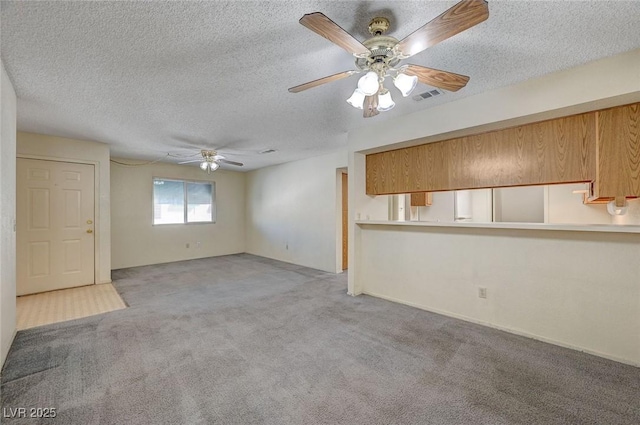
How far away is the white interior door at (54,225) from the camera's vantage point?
3957 millimetres

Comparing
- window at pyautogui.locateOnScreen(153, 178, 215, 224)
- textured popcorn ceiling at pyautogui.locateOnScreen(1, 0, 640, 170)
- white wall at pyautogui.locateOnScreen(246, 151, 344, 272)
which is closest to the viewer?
textured popcorn ceiling at pyautogui.locateOnScreen(1, 0, 640, 170)

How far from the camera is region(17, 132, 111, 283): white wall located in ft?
13.6

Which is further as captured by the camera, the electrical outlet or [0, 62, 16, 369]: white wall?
the electrical outlet

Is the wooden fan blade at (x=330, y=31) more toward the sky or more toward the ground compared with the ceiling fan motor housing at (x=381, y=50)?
more toward the ground

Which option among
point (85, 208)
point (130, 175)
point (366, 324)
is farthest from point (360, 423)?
point (130, 175)

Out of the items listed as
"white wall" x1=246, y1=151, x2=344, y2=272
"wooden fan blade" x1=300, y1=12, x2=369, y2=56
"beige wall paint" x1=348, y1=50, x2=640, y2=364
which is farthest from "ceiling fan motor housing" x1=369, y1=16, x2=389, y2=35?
"white wall" x1=246, y1=151, x2=344, y2=272

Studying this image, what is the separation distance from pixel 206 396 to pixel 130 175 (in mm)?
5642

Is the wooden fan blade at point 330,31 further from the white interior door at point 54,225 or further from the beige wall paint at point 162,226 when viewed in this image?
the beige wall paint at point 162,226

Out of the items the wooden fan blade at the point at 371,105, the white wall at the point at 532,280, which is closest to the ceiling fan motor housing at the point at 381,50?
the wooden fan blade at the point at 371,105

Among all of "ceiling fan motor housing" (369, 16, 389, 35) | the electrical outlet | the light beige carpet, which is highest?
"ceiling fan motor housing" (369, 16, 389, 35)

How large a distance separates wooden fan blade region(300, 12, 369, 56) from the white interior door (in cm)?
493

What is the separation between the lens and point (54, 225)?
4199 mm

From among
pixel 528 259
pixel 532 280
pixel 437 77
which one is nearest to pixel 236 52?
pixel 437 77

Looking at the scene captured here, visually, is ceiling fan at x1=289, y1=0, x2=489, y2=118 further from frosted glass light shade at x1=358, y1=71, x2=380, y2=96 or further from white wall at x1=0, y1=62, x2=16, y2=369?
white wall at x1=0, y1=62, x2=16, y2=369
